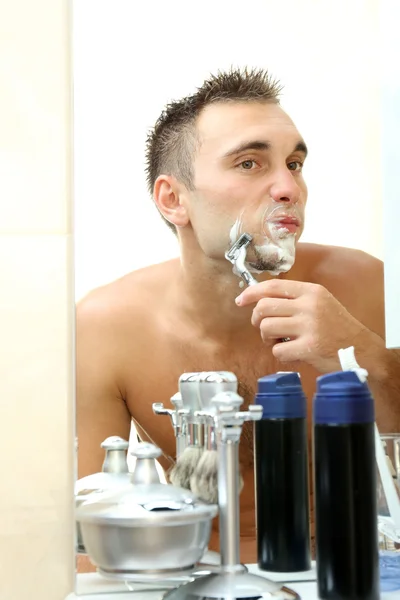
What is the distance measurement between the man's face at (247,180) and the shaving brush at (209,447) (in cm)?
16

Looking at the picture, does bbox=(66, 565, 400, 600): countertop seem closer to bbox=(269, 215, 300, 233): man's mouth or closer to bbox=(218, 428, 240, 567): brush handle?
bbox=(218, 428, 240, 567): brush handle

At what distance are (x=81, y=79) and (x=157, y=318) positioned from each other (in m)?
0.27

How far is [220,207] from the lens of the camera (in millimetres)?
894

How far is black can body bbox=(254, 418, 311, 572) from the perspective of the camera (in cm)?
78

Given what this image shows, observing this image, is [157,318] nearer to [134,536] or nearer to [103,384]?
[103,384]

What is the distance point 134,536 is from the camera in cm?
73

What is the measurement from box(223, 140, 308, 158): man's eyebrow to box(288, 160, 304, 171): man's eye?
0.01 m

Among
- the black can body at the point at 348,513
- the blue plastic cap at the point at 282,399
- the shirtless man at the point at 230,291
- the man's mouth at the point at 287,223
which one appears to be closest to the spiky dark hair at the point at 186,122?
the shirtless man at the point at 230,291

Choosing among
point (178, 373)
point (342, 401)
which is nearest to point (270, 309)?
point (178, 373)

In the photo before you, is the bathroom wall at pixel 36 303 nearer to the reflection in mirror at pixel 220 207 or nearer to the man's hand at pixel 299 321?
the reflection in mirror at pixel 220 207

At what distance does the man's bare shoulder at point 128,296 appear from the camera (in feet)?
2.85

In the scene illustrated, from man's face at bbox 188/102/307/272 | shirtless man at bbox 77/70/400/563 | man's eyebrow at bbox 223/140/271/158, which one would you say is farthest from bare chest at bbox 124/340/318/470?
man's eyebrow at bbox 223/140/271/158

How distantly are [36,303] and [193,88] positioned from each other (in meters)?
0.29

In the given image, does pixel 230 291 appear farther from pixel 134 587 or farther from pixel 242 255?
pixel 134 587
